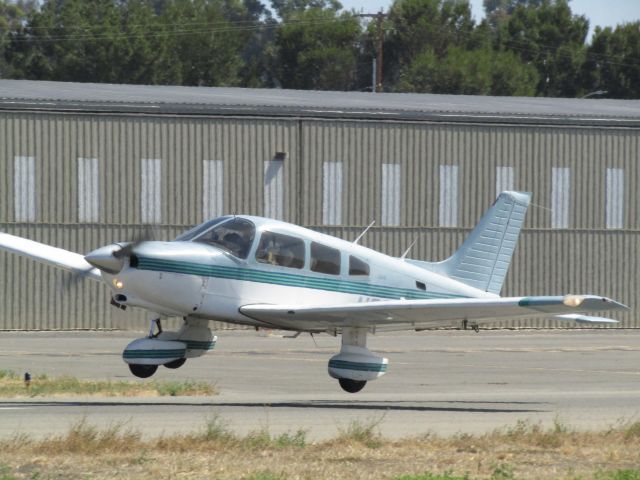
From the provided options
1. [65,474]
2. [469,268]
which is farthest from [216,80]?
[65,474]

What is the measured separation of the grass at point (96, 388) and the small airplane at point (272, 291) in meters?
0.89

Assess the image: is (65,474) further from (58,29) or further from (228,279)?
(58,29)

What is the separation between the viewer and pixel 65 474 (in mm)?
11422

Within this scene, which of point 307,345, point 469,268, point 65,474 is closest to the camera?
point 65,474

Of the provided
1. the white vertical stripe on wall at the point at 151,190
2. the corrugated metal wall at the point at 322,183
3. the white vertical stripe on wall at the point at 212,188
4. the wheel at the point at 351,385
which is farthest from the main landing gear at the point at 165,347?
the white vertical stripe on wall at the point at 212,188

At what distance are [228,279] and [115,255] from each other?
72.9 inches

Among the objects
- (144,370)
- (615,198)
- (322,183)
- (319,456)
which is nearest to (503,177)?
(615,198)

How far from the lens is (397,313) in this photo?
1928cm

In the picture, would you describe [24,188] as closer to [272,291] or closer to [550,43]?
[272,291]

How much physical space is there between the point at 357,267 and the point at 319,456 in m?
7.91

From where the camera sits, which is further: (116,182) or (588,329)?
(588,329)

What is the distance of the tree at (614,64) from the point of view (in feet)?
326

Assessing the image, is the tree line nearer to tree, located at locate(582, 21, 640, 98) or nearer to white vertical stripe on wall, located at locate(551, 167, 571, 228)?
tree, located at locate(582, 21, 640, 98)

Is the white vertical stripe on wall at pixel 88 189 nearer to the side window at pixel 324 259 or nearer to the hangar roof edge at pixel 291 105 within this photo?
the hangar roof edge at pixel 291 105
